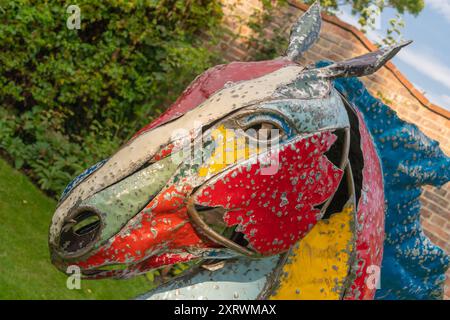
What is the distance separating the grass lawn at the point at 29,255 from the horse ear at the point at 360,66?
114 inches

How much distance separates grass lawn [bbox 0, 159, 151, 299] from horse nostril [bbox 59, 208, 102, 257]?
2.60 m

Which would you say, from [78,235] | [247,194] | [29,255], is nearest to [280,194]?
[247,194]

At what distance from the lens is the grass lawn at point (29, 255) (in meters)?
3.95

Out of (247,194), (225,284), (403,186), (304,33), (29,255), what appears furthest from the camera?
(29,255)

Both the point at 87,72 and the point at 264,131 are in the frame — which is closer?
the point at 264,131

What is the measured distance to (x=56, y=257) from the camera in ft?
4.17

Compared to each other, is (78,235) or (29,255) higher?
(78,235)

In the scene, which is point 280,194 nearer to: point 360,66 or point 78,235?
point 360,66

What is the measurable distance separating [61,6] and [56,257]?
4.65 meters

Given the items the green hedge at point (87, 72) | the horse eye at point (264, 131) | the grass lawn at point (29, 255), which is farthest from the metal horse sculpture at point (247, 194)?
the green hedge at point (87, 72)

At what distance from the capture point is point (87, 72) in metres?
5.59

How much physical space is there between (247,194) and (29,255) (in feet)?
11.4

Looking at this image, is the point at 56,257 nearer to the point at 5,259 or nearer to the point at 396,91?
the point at 5,259
